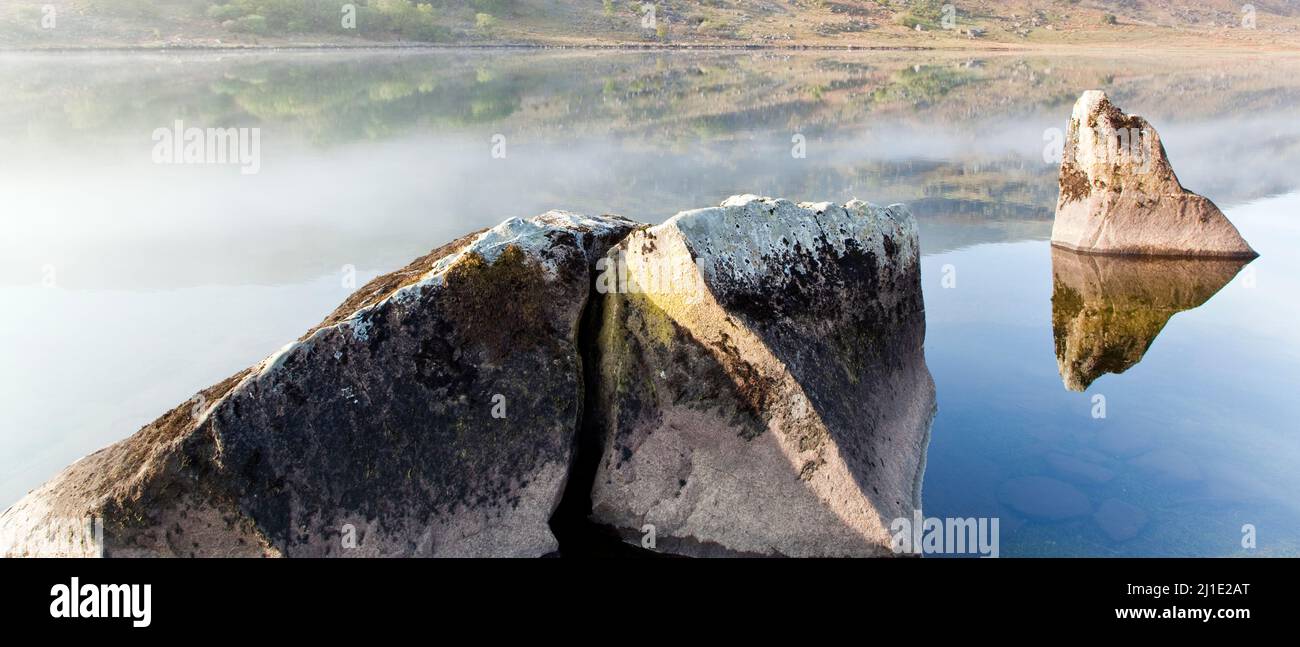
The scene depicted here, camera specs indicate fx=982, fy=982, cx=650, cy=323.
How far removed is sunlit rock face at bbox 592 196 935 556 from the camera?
20.5 ft

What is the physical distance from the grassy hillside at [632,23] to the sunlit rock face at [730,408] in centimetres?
6028

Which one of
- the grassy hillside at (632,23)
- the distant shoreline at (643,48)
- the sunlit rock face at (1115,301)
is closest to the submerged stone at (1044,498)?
the sunlit rock face at (1115,301)

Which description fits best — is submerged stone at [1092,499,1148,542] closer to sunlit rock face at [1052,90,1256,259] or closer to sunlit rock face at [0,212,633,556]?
sunlit rock face at [0,212,633,556]

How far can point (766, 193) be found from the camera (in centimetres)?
1709

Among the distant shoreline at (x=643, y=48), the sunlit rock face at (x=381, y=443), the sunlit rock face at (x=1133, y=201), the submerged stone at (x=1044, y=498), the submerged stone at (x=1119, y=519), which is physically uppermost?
the distant shoreline at (x=643, y=48)

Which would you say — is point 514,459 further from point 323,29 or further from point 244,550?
point 323,29

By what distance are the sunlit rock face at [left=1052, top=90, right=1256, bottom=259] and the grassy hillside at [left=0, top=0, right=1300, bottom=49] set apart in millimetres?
57431

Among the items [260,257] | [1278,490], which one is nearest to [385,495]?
[1278,490]

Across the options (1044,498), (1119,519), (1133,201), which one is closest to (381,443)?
(1044,498)

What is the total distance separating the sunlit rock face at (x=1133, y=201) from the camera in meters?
13.2

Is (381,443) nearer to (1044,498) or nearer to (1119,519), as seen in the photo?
(1044,498)

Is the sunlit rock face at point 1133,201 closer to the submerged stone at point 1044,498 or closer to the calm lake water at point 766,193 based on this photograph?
the calm lake water at point 766,193

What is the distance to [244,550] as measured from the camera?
220 inches

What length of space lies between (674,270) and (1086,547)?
10.8 ft
